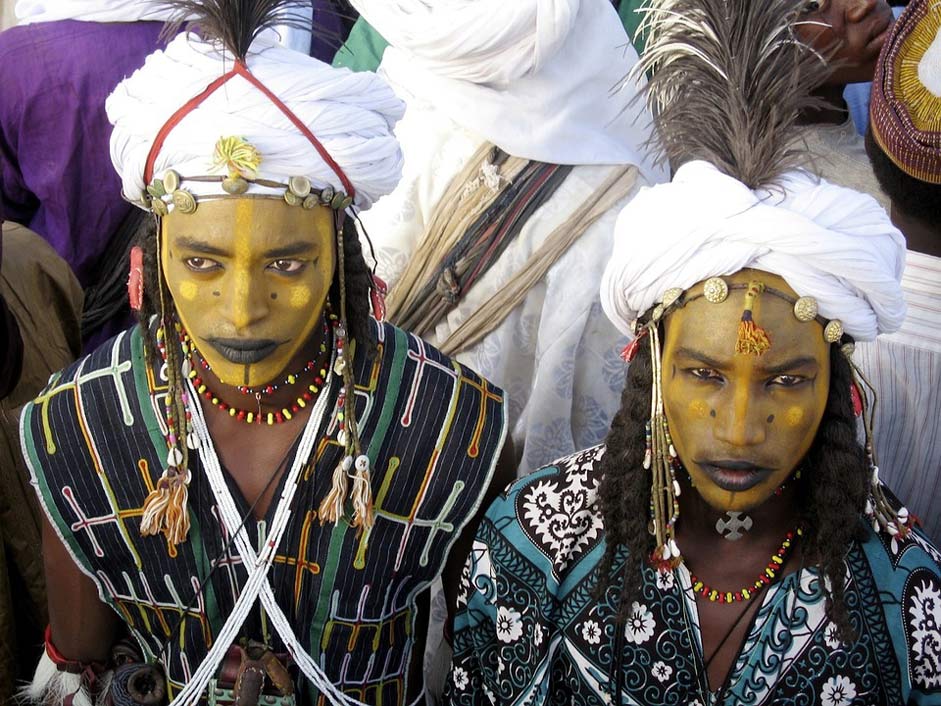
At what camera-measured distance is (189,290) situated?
90.7 inches

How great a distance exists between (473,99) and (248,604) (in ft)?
4.87

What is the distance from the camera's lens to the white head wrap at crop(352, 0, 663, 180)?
2.98 metres

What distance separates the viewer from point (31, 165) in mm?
3520

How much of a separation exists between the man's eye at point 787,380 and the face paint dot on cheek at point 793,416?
0.15ft

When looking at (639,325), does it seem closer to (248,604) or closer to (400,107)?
(400,107)

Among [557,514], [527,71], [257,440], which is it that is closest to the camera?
[557,514]

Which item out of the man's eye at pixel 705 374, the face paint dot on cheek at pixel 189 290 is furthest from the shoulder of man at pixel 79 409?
the man's eye at pixel 705 374

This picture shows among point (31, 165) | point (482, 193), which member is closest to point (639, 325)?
point (482, 193)

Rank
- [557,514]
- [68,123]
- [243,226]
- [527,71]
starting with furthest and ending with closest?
[68,123]
[527,71]
[557,514]
[243,226]

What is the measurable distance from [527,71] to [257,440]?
1.24 m

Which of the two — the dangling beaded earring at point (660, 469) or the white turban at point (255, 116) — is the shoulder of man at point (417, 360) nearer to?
the white turban at point (255, 116)

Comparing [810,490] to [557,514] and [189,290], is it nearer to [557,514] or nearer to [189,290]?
[557,514]

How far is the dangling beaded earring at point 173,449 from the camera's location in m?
2.44

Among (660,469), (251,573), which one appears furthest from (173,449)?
(660,469)
